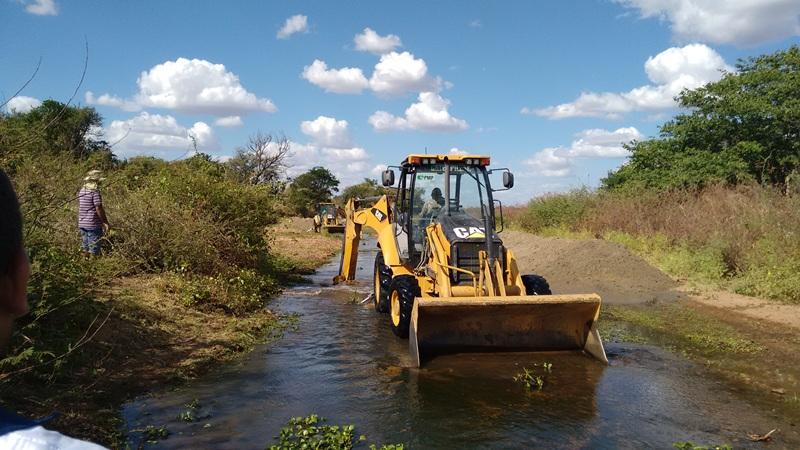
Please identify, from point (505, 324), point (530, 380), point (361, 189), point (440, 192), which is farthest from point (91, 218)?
point (361, 189)

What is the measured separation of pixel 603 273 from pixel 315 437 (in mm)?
10544

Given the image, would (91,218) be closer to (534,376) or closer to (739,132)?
(534,376)

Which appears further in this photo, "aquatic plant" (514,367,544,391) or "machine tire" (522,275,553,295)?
"machine tire" (522,275,553,295)

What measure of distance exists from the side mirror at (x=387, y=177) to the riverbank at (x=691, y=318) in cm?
400

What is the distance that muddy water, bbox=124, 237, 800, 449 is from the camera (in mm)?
5090

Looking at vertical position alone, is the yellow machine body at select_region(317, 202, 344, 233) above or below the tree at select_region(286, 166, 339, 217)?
below

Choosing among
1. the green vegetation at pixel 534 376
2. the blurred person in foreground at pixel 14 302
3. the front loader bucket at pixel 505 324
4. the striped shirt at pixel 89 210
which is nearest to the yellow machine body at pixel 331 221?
the striped shirt at pixel 89 210

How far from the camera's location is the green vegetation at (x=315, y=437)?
4707mm

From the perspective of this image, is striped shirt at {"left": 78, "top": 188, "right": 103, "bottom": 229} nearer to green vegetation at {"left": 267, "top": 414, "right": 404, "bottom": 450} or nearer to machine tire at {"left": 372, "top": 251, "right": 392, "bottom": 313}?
machine tire at {"left": 372, "top": 251, "right": 392, "bottom": 313}

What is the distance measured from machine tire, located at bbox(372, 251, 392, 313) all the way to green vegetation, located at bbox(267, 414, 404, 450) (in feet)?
11.5

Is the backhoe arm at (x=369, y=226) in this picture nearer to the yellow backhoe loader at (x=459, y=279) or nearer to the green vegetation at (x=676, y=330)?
the yellow backhoe loader at (x=459, y=279)

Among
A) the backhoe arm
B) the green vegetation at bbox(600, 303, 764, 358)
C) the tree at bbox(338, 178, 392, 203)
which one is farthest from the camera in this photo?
the tree at bbox(338, 178, 392, 203)

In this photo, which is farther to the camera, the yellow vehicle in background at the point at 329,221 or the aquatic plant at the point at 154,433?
the yellow vehicle in background at the point at 329,221

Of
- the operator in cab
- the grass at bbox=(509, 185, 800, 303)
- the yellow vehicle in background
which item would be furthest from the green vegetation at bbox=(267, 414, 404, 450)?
the yellow vehicle in background
